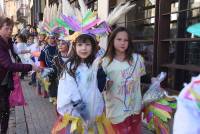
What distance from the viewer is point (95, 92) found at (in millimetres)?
3828

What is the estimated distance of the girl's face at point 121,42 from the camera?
421 cm

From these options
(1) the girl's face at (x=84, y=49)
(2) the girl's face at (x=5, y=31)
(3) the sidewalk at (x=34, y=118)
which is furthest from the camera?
(3) the sidewalk at (x=34, y=118)

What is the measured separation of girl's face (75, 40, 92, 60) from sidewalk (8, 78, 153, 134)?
2430mm

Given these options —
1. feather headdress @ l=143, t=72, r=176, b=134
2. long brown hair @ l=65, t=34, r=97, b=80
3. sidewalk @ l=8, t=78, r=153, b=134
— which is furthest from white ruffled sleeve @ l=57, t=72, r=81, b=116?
sidewalk @ l=8, t=78, r=153, b=134

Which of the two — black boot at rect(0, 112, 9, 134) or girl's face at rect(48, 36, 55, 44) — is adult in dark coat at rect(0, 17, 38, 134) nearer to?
black boot at rect(0, 112, 9, 134)

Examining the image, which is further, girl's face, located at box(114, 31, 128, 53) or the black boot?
the black boot

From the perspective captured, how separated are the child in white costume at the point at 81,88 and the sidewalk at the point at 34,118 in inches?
95.3

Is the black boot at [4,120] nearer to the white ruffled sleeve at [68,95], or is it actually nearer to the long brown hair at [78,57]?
the long brown hair at [78,57]

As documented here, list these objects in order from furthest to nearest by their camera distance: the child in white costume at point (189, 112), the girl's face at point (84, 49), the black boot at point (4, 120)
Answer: the black boot at point (4, 120), the girl's face at point (84, 49), the child in white costume at point (189, 112)

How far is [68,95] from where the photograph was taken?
3.65 metres

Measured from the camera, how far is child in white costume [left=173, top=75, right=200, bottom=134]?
1886mm

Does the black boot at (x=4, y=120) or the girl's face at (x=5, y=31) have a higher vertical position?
the girl's face at (x=5, y=31)

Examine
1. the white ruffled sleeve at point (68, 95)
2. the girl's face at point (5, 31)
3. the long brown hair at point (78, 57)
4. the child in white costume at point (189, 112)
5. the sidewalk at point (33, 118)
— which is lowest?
the sidewalk at point (33, 118)

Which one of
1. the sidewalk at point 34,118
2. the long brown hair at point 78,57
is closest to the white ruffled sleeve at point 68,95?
the long brown hair at point 78,57
